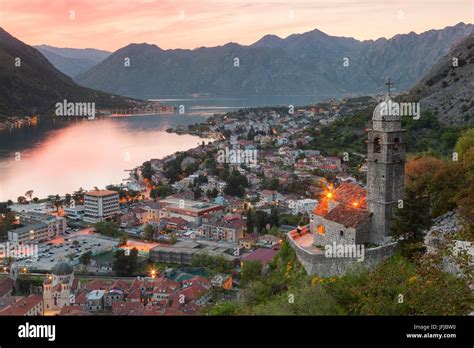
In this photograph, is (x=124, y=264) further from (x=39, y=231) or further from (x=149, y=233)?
(x=39, y=231)

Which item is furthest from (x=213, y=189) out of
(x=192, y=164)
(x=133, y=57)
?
(x=133, y=57)

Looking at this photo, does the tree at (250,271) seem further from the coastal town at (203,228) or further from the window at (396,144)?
the window at (396,144)

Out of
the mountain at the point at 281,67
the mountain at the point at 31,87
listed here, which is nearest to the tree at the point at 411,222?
the mountain at the point at 281,67

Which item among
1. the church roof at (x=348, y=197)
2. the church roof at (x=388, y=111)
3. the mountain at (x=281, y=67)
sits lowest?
the church roof at (x=348, y=197)

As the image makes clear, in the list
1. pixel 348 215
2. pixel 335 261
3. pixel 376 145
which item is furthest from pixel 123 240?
pixel 376 145
